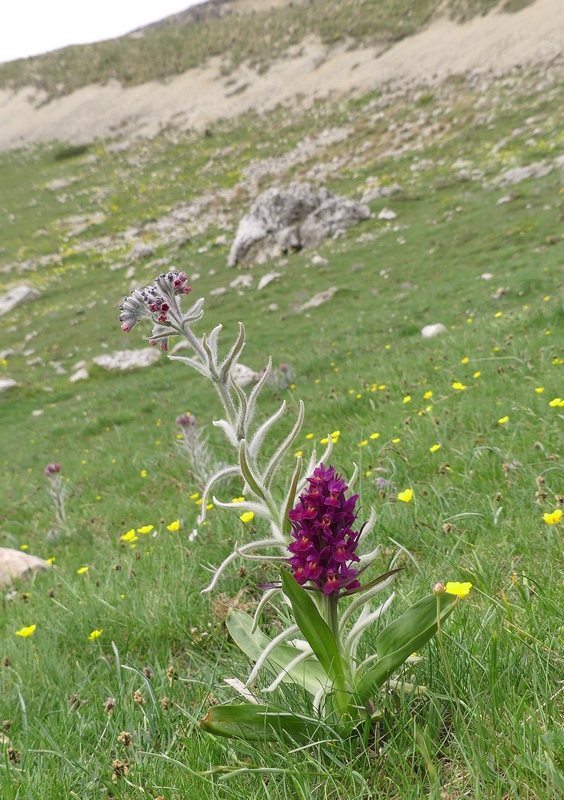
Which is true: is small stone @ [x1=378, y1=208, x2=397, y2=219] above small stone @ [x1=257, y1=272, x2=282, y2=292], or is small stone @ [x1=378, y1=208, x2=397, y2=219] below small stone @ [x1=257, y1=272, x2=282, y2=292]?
above

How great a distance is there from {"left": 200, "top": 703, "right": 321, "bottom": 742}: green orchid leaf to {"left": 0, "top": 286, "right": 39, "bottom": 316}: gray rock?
34.8 m

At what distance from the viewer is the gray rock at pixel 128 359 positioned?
19.1 meters

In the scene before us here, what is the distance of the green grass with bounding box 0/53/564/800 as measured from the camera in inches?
64.4

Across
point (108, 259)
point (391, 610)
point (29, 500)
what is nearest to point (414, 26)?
point (108, 259)

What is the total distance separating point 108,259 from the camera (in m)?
37.0

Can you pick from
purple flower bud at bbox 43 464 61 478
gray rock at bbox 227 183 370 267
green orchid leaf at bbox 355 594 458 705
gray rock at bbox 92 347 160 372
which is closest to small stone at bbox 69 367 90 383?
gray rock at bbox 92 347 160 372

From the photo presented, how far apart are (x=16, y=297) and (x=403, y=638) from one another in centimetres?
3607

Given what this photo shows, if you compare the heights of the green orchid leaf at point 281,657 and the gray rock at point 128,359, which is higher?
the green orchid leaf at point 281,657

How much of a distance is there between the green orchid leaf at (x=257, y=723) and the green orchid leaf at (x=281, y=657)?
0.12m

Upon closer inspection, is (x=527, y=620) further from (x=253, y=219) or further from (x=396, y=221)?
(x=253, y=219)

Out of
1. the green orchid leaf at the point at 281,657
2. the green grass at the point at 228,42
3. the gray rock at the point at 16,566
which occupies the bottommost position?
the gray rock at the point at 16,566

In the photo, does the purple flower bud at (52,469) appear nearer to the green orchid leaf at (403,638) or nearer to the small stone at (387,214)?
the green orchid leaf at (403,638)

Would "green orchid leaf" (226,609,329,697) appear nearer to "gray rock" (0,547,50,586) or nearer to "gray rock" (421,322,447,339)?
"gray rock" (0,547,50,586)

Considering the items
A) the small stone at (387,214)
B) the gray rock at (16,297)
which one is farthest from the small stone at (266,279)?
the gray rock at (16,297)
